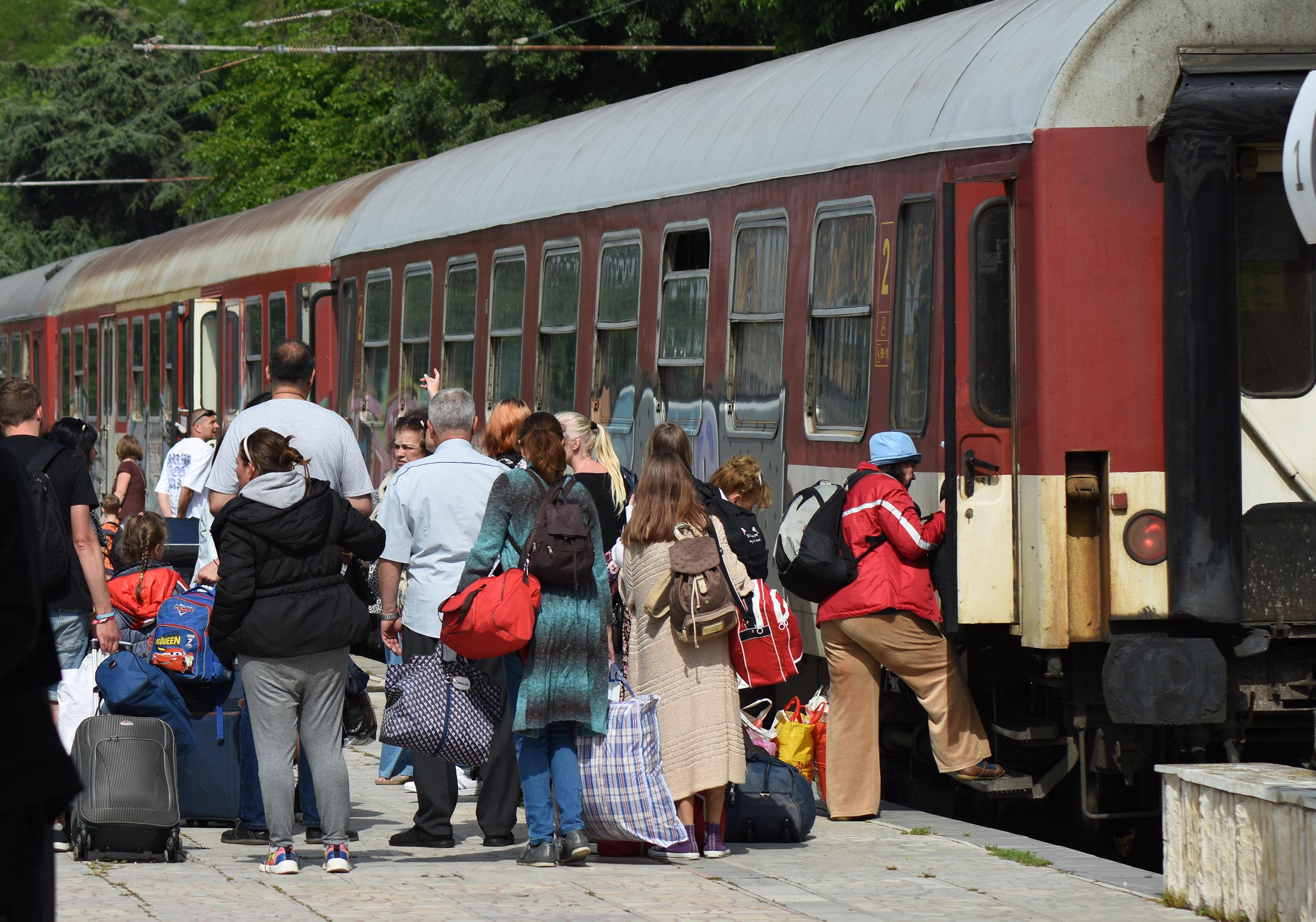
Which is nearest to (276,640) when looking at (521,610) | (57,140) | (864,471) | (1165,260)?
(521,610)

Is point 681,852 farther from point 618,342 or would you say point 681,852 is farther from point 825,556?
point 618,342

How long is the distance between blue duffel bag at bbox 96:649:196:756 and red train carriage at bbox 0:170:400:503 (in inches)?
387

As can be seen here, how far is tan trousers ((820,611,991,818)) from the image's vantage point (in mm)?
8766

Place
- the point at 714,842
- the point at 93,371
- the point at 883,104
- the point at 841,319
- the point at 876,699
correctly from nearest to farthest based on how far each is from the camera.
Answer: the point at 714,842 < the point at 876,699 < the point at 883,104 < the point at 841,319 < the point at 93,371

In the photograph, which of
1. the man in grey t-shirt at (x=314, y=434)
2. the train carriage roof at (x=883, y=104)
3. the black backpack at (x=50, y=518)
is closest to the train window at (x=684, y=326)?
the train carriage roof at (x=883, y=104)

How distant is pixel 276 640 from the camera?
7457 mm

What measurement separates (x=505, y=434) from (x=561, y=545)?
1.27m

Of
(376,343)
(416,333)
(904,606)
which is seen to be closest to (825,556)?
(904,606)

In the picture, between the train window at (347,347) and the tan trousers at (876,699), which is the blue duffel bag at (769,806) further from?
the train window at (347,347)

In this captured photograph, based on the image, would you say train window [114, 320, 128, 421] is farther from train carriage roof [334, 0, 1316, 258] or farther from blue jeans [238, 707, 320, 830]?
blue jeans [238, 707, 320, 830]

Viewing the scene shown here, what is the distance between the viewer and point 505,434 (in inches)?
349

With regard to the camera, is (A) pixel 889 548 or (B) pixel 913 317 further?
(B) pixel 913 317

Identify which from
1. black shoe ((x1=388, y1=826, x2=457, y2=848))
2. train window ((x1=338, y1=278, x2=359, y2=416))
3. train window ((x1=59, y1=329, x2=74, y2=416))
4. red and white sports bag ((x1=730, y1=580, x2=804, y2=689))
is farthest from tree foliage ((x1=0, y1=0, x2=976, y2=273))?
black shoe ((x1=388, y1=826, x2=457, y2=848))

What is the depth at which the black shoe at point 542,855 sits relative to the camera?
7.86 m
